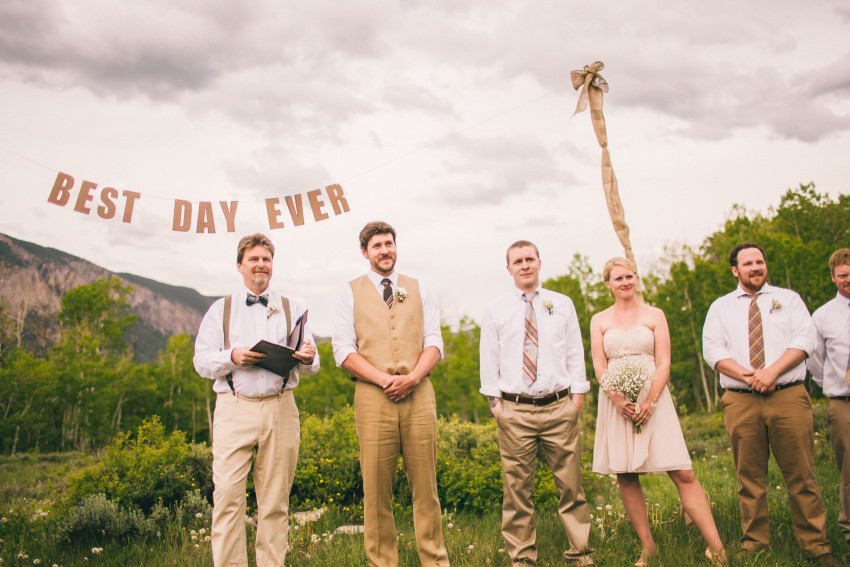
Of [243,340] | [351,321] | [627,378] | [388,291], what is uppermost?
[388,291]

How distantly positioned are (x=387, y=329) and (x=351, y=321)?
30 centimetres

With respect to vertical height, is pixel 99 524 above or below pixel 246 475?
below

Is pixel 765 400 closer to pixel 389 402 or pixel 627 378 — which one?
pixel 627 378

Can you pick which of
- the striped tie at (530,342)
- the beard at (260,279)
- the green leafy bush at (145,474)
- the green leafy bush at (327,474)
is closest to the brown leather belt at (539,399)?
the striped tie at (530,342)

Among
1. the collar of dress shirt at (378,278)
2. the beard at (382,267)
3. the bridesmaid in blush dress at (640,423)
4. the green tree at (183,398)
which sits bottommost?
the green tree at (183,398)

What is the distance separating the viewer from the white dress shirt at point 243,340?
13.2 ft

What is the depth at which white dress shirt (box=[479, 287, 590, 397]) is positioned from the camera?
13.9ft

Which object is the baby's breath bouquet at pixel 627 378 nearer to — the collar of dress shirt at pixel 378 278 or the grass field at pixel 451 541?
the grass field at pixel 451 541

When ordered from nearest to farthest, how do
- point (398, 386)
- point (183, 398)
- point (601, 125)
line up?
1. point (398, 386)
2. point (601, 125)
3. point (183, 398)

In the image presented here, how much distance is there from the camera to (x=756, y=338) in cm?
437

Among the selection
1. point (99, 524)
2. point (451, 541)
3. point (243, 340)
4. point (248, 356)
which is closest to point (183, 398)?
point (99, 524)

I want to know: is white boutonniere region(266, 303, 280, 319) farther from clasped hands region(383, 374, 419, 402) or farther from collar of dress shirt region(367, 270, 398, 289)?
clasped hands region(383, 374, 419, 402)

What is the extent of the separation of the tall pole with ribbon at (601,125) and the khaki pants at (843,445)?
6.76ft

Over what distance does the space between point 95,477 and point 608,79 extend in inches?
271
